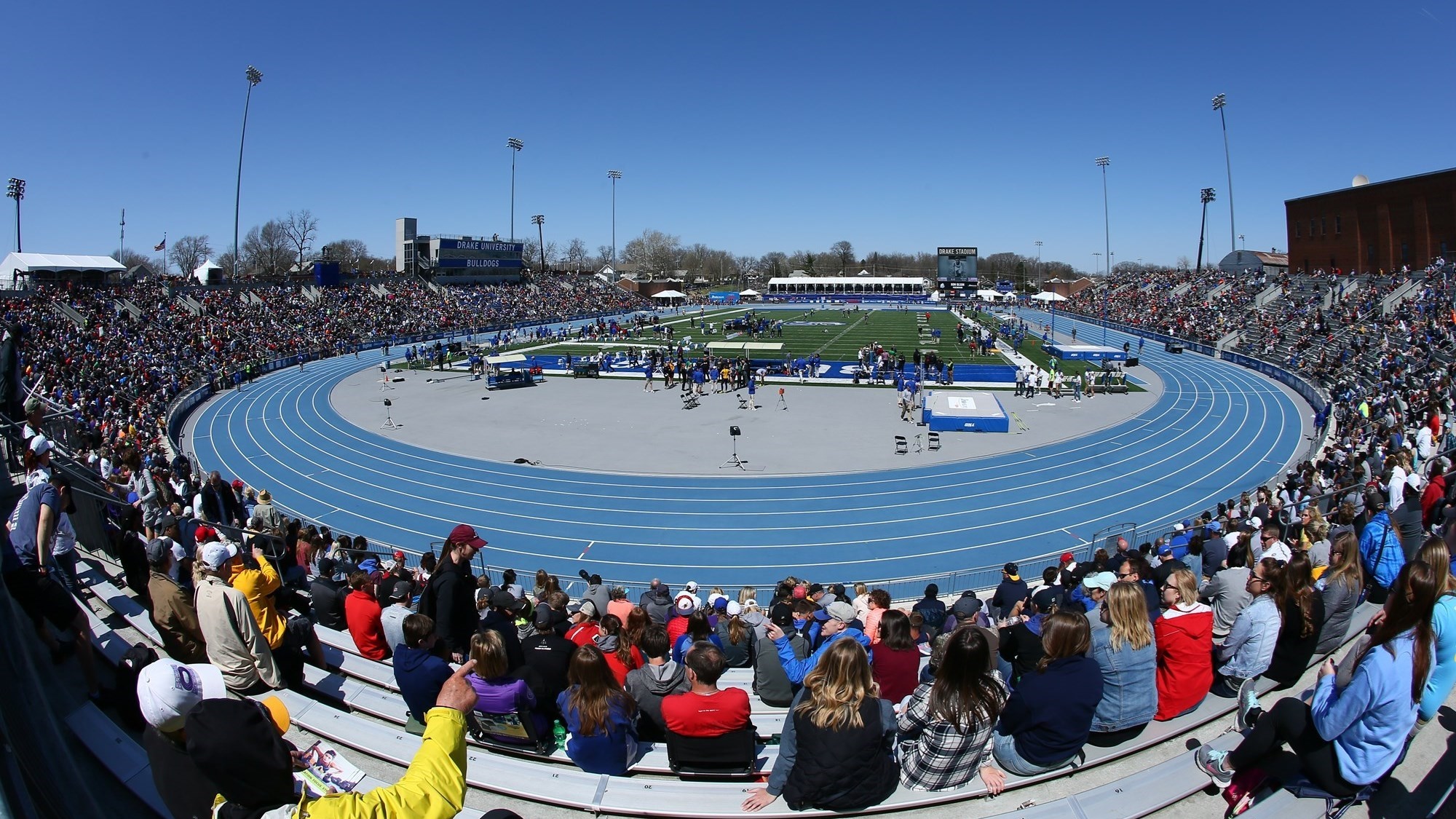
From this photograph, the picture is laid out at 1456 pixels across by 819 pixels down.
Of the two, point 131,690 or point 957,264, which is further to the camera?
point 957,264

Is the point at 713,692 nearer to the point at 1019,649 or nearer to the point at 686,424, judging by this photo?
the point at 1019,649

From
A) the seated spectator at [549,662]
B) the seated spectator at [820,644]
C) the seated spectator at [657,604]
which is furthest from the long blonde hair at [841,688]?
the seated spectator at [657,604]

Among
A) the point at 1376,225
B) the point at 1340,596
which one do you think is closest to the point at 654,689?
the point at 1340,596

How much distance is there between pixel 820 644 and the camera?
26.3 ft

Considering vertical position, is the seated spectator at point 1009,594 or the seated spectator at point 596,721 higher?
the seated spectator at point 596,721

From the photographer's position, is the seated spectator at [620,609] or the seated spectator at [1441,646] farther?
the seated spectator at [620,609]

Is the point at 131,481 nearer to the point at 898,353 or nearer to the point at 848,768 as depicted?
the point at 848,768

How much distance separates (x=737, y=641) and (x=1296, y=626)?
4.78 m

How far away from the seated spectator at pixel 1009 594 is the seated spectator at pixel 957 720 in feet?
17.1

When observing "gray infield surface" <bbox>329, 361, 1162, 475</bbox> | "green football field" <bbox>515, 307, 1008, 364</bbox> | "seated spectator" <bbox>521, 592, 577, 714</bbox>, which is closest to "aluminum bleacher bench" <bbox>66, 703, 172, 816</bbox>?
"seated spectator" <bbox>521, 592, 577, 714</bbox>

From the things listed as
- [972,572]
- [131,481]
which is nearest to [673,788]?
[972,572]

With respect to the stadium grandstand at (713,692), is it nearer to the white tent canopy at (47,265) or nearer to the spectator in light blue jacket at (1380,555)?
the spectator in light blue jacket at (1380,555)

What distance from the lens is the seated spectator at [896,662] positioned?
19.8 ft

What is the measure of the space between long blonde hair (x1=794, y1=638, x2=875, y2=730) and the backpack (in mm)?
3934
